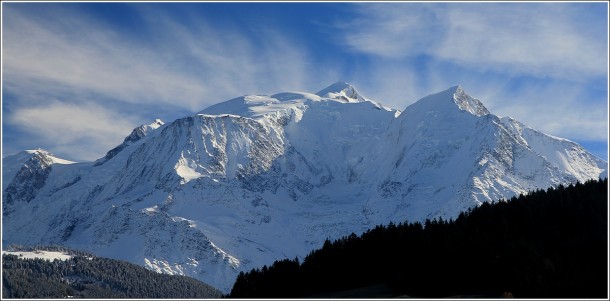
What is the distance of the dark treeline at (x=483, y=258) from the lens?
102 m

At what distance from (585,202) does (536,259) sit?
20.5 m

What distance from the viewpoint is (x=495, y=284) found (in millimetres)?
106938

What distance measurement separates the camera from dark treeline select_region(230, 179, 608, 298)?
101500 mm

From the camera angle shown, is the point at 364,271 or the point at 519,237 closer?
the point at 519,237

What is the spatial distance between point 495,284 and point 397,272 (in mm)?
16483

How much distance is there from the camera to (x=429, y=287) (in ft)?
364

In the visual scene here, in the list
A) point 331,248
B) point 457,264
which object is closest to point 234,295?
point 331,248

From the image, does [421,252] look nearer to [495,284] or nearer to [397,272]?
[397,272]

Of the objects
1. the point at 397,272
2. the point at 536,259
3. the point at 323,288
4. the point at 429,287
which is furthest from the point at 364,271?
the point at 536,259

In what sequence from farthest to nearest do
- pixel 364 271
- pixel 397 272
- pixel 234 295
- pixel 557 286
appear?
pixel 234 295 < pixel 364 271 < pixel 397 272 < pixel 557 286

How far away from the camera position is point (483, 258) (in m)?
111

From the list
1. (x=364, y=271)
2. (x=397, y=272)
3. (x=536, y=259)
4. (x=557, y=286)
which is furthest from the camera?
(x=364, y=271)

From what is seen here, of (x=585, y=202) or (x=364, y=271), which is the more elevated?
(x=585, y=202)

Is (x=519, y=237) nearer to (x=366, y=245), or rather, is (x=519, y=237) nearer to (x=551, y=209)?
(x=551, y=209)
